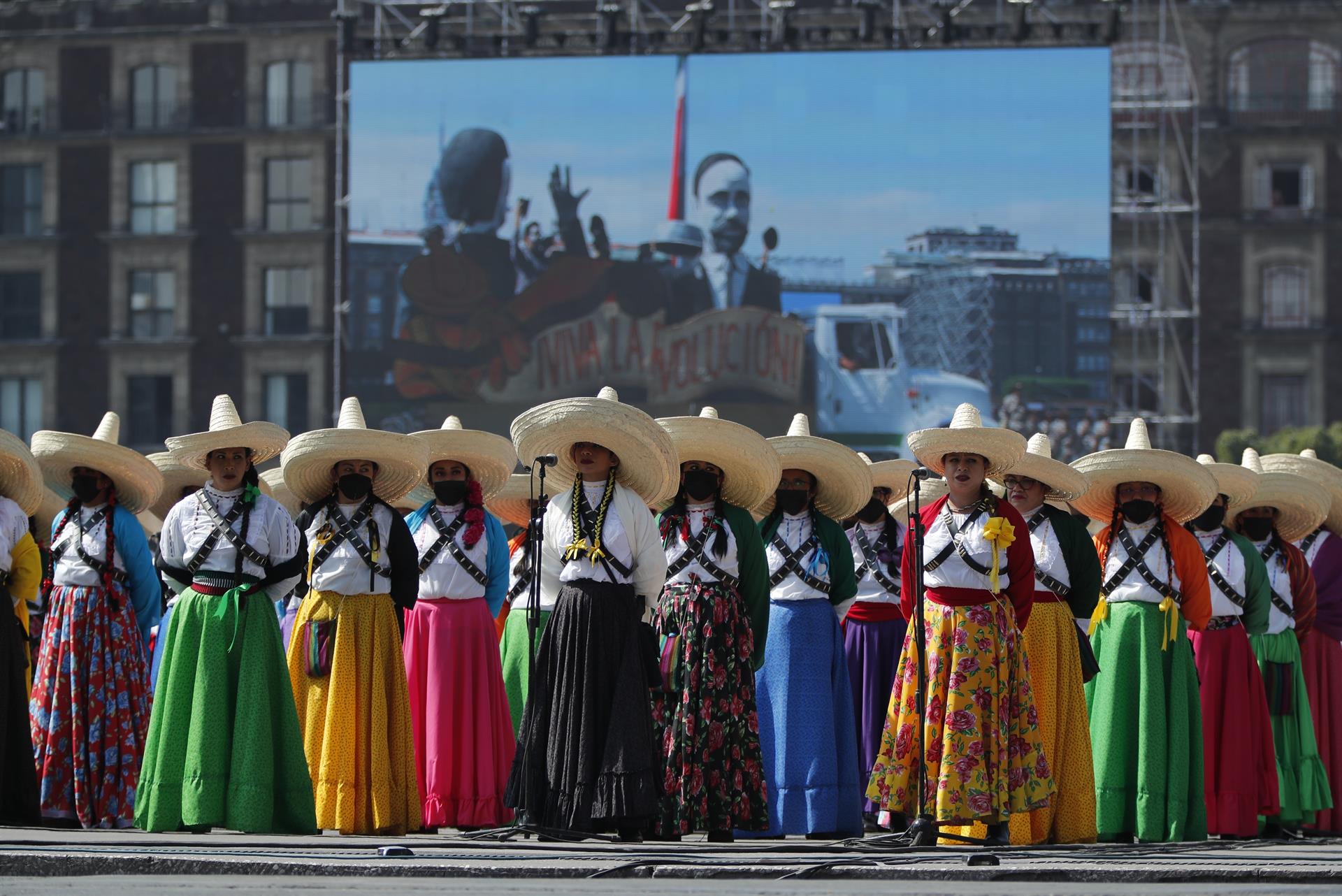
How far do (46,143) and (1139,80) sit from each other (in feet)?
76.1

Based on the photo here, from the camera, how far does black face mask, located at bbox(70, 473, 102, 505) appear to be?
12242 millimetres

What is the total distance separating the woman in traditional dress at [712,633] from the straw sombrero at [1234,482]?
305 cm

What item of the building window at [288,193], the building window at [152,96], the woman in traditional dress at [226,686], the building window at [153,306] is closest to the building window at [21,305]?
the building window at [153,306]

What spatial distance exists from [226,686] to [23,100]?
43.6m

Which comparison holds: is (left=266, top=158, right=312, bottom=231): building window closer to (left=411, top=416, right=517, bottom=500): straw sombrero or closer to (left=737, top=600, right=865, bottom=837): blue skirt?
(left=411, top=416, right=517, bottom=500): straw sombrero

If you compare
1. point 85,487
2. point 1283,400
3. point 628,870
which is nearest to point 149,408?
point 1283,400

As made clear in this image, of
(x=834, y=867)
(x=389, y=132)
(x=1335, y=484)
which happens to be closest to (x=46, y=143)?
(x=389, y=132)

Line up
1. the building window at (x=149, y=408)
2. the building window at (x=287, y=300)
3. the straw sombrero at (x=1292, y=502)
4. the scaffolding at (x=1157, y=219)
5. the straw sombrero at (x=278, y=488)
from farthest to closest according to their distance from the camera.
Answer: the building window at (x=149, y=408) → the building window at (x=287, y=300) → the scaffolding at (x=1157, y=219) → the straw sombrero at (x=278, y=488) → the straw sombrero at (x=1292, y=502)

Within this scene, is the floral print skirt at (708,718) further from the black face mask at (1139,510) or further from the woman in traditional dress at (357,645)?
the black face mask at (1139,510)

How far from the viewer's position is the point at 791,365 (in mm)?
43562

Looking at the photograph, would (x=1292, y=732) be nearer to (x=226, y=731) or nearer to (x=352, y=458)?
(x=352, y=458)

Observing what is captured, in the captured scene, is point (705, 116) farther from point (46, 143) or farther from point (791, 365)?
point (46, 143)

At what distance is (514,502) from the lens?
14258 millimetres

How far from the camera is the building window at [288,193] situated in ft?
164
